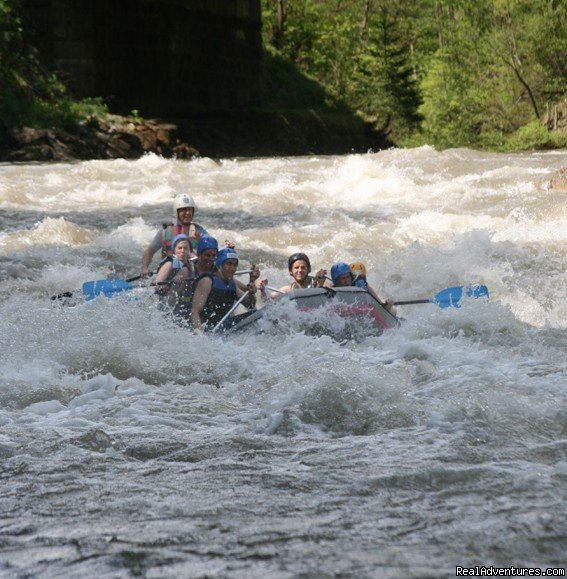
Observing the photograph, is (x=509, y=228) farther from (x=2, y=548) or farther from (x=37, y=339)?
(x=2, y=548)

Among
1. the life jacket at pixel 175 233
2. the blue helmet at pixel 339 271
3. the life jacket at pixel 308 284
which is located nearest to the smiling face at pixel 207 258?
the life jacket at pixel 308 284

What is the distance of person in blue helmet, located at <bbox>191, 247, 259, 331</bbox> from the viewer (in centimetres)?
769

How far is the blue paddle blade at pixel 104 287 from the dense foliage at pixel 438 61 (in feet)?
68.5

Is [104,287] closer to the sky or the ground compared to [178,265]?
closer to the ground

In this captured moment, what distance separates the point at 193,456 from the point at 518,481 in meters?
1.50

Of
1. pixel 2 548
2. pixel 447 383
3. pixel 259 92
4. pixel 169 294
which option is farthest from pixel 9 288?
pixel 259 92

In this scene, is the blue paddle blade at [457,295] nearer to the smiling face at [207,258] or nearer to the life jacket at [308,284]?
the life jacket at [308,284]

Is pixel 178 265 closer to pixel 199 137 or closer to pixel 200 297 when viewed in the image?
pixel 200 297

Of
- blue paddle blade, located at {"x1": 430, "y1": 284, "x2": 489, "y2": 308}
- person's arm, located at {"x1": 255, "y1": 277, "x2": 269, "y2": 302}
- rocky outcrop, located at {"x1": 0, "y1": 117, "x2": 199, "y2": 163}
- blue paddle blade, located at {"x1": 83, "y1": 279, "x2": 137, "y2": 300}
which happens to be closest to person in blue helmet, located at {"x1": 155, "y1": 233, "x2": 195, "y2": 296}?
blue paddle blade, located at {"x1": 83, "y1": 279, "x2": 137, "y2": 300}

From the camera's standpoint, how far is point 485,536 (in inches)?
142

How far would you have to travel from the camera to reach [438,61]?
107 feet

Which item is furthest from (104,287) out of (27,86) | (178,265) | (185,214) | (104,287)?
(27,86)

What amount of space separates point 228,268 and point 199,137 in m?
21.4

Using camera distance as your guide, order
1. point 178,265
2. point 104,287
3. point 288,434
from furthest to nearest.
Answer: point 104,287
point 178,265
point 288,434
